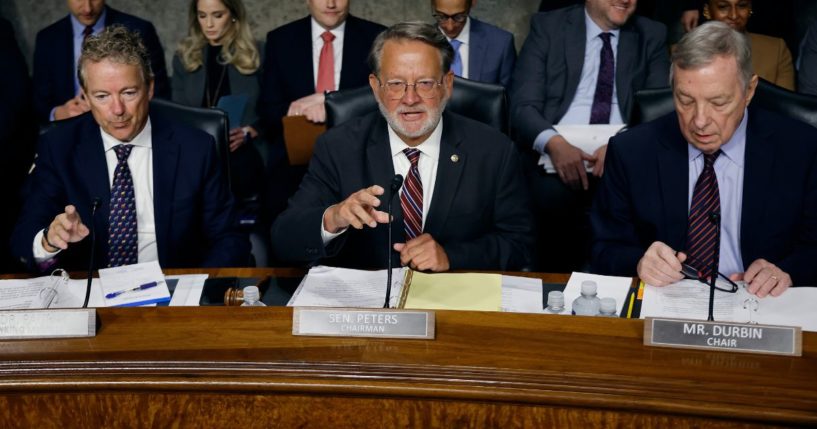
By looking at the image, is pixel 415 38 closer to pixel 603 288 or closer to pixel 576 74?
pixel 603 288

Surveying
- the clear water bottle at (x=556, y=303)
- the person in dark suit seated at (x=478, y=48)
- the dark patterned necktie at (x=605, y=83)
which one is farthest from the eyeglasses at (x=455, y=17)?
the clear water bottle at (x=556, y=303)

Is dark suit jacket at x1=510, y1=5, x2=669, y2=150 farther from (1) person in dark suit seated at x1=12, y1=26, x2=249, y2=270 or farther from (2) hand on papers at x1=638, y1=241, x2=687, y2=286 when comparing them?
(2) hand on papers at x1=638, y1=241, x2=687, y2=286

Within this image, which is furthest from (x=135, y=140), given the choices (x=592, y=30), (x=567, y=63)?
(x=592, y=30)

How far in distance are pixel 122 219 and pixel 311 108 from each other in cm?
101

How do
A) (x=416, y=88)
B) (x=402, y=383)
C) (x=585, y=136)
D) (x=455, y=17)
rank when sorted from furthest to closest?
(x=455, y=17), (x=585, y=136), (x=416, y=88), (x=402, y=383)

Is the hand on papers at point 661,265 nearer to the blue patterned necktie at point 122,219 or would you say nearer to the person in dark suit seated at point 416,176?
the person in dark suit seated at point 416,176

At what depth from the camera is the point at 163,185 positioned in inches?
105

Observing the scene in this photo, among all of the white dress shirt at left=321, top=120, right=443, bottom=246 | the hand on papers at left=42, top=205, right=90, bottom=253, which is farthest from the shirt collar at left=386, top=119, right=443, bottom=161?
the hand on papers at left=42, top=205, right=90, bottom=253

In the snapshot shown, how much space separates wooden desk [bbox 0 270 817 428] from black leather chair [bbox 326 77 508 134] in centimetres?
119

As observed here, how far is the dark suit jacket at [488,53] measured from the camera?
3981 mm

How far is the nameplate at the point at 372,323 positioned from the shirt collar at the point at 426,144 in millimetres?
911

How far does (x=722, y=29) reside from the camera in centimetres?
228

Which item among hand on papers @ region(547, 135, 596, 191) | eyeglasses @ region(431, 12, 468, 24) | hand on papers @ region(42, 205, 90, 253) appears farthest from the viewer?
eyeglasses @ region(431, 12, 468, 24)

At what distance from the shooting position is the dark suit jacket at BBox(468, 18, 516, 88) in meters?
3.98
